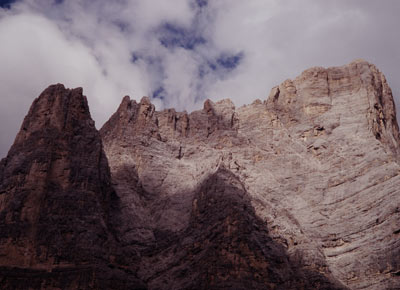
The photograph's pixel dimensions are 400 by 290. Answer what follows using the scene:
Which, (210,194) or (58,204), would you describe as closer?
(58,204)

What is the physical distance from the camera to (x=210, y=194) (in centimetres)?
8138

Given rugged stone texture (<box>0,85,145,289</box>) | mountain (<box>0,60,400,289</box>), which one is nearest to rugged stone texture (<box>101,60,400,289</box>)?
mountain (<box>0,60,400,289</box>)

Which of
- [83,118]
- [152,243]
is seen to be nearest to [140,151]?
[83,118]

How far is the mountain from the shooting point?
70.2 m

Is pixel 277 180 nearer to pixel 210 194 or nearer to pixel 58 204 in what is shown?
pixel 210 194

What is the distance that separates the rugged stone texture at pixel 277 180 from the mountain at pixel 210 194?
208 mm

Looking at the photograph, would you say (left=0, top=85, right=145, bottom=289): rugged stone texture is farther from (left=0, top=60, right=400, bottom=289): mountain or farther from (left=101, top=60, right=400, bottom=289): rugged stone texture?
(left=101, top=60, right=400, bottom=289): rugged stone texture

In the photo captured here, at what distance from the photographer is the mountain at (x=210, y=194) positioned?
Result: 70.2 metres

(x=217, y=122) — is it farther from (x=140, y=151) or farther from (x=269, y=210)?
(x=269, y=210)

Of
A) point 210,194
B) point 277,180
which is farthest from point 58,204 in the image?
point 277,180

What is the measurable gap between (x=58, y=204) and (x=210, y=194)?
1997 centimetres

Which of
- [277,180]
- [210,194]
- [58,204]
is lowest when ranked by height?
[58,204]

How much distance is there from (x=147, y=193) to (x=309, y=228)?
79.3ft

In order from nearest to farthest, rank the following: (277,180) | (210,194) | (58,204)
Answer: (58,204)
(210,194)
(277,180)
